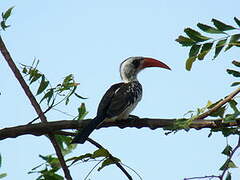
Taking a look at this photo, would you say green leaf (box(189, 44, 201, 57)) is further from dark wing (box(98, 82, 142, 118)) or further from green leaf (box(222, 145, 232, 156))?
dark wing (box(98, 82, 142, 118))

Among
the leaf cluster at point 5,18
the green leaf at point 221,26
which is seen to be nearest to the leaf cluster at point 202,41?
the green leaf at point 221,26

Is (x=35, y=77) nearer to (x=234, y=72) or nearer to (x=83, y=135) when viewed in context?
(x=83, y=135)

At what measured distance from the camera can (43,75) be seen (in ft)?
11.6

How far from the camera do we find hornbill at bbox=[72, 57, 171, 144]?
5.35m

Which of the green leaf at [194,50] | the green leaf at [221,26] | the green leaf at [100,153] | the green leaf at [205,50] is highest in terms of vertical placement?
the green leaf at [221,26]

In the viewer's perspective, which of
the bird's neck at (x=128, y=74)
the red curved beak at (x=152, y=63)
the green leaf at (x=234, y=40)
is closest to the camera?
the green leaf at (x=234, y=40)

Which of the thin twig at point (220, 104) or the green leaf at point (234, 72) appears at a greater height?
the green leaf at point (234, 72)

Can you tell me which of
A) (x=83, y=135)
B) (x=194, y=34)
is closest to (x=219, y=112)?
(x=194, y=34)

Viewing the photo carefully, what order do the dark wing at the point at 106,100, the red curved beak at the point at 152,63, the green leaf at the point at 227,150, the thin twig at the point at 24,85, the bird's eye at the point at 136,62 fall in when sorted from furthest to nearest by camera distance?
the bird's eye at the point at 136,62 < the red curved beak at the point at 152,63 < the dark wing at the point at 106,100 < the thin twig at the point at 24,85 < the green leaf at the point at 227,150

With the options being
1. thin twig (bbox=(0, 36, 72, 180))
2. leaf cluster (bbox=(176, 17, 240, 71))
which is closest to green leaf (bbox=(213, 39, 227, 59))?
leaf cluster (bbox=(176, 17, 240, 71))

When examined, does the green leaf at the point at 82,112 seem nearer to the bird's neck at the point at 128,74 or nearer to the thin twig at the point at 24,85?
the thin twig at the point at 24,85

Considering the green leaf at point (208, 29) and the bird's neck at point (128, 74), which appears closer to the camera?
the green leaf at point (208, 29)

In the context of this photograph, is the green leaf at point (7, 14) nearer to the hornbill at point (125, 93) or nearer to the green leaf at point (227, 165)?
the hornbill at point (125, 93)

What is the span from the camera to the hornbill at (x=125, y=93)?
535 cm
